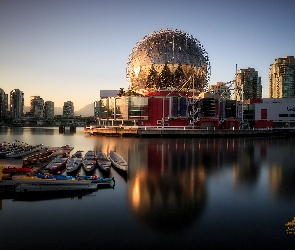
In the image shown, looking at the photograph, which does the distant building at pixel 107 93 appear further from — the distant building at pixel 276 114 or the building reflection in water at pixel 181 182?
the building reflection in water at pixel 181 182

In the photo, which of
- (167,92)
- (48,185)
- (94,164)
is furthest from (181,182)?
(167,92)

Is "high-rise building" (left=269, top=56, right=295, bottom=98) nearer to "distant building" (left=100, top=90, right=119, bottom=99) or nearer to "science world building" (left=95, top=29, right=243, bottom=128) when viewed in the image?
"distant building" (left=100, top=90, right=119, bottom=99)

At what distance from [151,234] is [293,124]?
75011mm

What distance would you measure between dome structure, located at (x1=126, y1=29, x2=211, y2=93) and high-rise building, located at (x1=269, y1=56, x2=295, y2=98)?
10007 cm

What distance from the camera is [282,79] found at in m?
157

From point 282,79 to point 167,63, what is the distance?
367 feet

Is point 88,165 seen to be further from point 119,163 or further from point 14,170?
point 14,170

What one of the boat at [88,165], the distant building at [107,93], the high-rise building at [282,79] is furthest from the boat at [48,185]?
the high-rise building at [282,79]

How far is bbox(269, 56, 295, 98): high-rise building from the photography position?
15475 centimetres

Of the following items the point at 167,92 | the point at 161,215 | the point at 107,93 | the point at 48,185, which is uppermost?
the point at 107,93

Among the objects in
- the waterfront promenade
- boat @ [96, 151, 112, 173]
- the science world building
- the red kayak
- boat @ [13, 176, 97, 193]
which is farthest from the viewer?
the science world building

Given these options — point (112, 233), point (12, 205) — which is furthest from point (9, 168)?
point (112, 233)

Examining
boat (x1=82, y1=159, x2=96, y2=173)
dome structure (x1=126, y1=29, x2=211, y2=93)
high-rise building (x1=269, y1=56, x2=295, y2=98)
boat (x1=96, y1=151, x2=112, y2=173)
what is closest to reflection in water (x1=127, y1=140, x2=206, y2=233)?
boat (x1=96, y1=151, x2=112, y2=173)

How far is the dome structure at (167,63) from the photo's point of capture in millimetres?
66250
